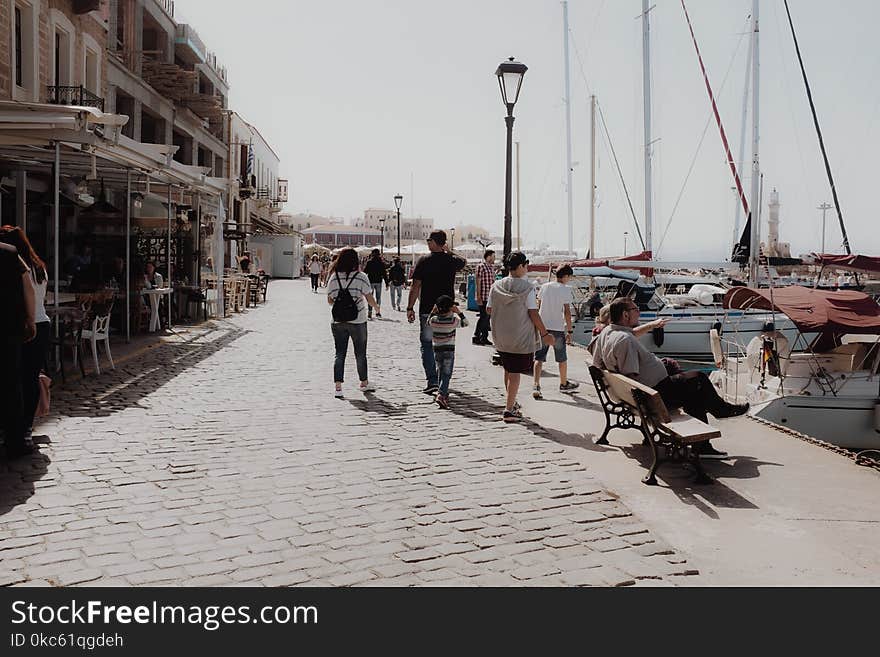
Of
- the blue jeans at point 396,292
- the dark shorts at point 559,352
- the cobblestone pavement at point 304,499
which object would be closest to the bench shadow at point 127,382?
the cobblestone pavement at point 304,499

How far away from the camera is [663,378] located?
7.39 meters

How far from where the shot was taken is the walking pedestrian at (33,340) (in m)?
6.93

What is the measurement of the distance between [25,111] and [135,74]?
21.4m

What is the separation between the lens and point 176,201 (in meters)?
20.3

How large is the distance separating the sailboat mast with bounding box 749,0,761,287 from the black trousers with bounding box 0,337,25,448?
17.6 m

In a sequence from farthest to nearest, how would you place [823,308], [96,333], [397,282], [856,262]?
[397,282]
[856,262]
[823,308]
[96,333]

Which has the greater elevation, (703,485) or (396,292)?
(396,292)

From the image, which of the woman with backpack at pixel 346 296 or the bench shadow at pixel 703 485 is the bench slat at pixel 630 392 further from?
the woman with backpack at pixel 346 296

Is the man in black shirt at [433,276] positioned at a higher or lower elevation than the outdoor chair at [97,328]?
higher

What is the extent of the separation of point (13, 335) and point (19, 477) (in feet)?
3.83

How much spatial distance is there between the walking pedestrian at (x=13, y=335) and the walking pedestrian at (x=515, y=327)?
14.5 ft

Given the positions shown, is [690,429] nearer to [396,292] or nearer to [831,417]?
[831,417]

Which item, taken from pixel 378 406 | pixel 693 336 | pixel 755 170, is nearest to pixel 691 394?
pixel 378 406
